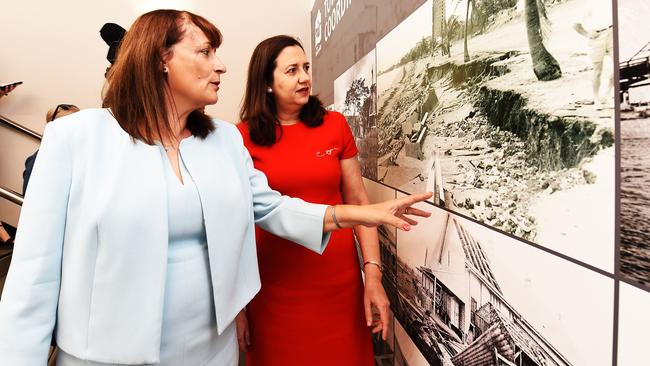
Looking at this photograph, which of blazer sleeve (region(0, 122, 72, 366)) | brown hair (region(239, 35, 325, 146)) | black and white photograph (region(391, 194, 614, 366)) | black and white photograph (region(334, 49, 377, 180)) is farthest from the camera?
black and white photograph (region(334, 49, 377, 180))

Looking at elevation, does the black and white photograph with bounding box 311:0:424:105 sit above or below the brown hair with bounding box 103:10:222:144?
above

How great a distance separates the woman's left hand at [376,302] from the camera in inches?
58.4

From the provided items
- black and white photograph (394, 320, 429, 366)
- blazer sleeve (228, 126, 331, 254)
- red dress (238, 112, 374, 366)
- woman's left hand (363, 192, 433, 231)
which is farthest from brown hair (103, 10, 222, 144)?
black and white photograph (394, 320, 429, 366)

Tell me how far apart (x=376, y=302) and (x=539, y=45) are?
1.07 metres

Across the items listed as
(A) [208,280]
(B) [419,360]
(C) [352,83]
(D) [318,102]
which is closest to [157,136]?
(A) [208,280]

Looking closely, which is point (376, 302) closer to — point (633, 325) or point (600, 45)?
point (633, 325)

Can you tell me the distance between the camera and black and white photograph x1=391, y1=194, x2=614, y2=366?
26.2 inches

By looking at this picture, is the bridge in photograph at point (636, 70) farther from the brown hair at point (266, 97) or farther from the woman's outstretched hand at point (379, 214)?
the brown hair at point (266, 97)

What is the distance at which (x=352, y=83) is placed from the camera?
7.39 ft

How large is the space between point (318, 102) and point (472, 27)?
31.2 inches

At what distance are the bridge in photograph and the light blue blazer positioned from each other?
0.94m

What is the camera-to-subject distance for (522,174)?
798 millimetres

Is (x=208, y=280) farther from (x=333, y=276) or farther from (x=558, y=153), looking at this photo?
(x=558, y=153)

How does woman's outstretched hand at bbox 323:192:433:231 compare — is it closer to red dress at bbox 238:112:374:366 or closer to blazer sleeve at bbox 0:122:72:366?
red dress at bbox 238:112:374:366
